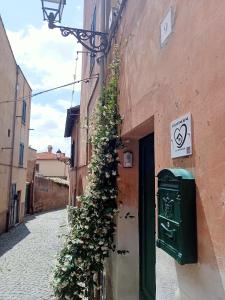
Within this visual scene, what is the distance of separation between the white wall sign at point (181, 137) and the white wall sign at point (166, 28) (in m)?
0.73

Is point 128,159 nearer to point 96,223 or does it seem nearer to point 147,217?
point 147,217

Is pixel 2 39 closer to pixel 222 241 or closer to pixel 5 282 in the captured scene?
pixel 5 282

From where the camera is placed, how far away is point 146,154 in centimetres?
385

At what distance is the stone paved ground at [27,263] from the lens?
21.9ft

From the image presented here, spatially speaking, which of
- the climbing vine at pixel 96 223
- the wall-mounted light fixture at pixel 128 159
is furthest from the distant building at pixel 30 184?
the wall-mounted light fixture at pixel 128 159

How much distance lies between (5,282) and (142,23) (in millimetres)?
7008

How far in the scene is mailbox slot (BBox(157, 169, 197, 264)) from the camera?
1.77 meters

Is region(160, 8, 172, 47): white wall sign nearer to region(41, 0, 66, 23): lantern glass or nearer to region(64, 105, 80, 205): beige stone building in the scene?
region(41, 0, 66, 23): lantern glass

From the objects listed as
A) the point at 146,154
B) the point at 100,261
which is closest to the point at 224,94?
the point at 146,154

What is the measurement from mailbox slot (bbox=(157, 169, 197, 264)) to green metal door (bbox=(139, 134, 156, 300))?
4.98ft

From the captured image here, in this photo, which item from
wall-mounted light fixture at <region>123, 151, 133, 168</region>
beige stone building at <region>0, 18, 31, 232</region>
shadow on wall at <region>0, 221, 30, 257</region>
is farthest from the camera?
beige stone building at <region>0, 18, 31, 232</region>

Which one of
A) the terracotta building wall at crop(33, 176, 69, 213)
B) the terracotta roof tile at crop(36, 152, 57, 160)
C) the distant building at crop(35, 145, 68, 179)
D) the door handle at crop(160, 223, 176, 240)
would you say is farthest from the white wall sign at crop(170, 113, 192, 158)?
the distant building at crop(35, 145, 68, 179)

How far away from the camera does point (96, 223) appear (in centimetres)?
415

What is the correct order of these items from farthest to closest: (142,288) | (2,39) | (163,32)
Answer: (2,39) < (142,288) < (163,32)
